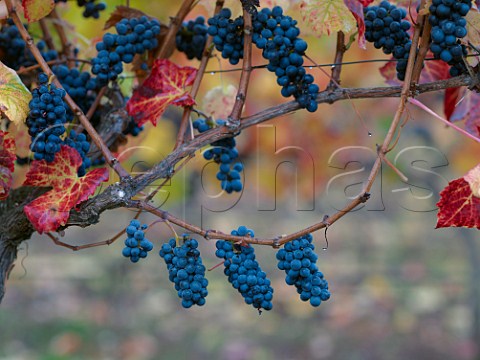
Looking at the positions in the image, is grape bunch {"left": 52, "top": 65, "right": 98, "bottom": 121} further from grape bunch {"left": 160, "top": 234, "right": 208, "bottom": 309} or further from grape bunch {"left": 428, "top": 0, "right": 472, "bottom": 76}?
grape bunch {"left": 428, "top": 0, "right": 472, "bottom": 76}

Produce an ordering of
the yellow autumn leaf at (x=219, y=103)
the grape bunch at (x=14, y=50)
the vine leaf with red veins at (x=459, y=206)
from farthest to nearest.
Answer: the yellow autumn leaf at (x=219, y=103) → the grape bunch at (x=14, y=50) → the vine leaf with red veins at (x=459, y=206)

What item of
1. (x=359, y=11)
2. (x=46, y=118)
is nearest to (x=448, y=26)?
(x=359, y=11)

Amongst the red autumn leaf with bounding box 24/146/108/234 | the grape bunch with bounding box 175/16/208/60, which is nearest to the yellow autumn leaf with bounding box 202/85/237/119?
the grape bunch with bounding box 175/16/208/60

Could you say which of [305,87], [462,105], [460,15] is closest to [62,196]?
[305,87]

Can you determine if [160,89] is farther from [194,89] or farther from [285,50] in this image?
[285,50]

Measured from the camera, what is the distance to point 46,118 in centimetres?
106

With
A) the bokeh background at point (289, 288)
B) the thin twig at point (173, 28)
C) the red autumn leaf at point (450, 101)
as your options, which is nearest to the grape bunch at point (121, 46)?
the thin twig at point (173, 28)

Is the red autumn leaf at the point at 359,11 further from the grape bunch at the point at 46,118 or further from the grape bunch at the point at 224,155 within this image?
the grape bunch at the point at 46,118

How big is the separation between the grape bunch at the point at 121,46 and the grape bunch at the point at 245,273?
42 centimetres

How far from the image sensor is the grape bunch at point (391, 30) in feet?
3.85

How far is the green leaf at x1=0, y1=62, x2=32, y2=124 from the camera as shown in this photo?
3.42ft

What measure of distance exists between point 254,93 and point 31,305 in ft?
9.20

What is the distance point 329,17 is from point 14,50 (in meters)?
0.67

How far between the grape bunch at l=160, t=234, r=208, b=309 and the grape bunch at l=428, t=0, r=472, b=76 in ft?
1.65
